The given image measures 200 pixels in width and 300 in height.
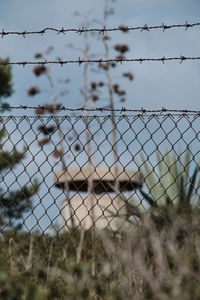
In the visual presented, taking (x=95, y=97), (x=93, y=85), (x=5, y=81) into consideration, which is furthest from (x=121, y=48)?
(x=5, y=81)

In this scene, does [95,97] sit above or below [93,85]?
below

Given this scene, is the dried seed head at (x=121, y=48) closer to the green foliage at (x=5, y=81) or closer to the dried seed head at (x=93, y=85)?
the dried seed head at (x=93, y=85)

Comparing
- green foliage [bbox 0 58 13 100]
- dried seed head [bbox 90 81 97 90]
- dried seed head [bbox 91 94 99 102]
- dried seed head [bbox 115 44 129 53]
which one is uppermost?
green foliage [bbox 0 58 13 100]

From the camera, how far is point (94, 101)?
11.9 metres

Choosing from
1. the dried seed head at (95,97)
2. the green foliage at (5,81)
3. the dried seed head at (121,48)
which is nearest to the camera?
the dried seed head at (95,97)

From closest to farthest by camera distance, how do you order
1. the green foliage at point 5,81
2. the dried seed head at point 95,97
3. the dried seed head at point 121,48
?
the dried seed head at point 95,97
the dried seed head at point 121,48
the green foliage at point 5,81

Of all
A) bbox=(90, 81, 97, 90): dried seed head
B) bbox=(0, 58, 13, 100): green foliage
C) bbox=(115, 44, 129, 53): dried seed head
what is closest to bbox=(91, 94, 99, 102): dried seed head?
bbox=(90, 81, 97, 90): dried seed head

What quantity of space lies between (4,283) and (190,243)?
4.68ft

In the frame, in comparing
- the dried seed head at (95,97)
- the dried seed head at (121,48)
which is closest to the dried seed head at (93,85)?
the dried seed head at (95,97)

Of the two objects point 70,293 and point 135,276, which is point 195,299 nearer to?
point 70,293

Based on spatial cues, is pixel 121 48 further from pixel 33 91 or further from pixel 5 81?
pixel 5 81

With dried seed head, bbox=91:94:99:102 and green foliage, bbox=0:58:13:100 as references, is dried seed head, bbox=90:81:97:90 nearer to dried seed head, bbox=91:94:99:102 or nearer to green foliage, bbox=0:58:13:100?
dried seed head, bbox=91:94:99:102

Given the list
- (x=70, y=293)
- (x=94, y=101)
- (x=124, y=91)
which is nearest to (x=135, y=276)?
(x=70, y=293)

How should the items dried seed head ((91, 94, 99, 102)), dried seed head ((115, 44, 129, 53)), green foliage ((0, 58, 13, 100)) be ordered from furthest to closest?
green foliage ((0, 58, 13, 100)), dried seed head ((115, 44, 129, 53)), dried seed head ((91, 94, 99, 102))
